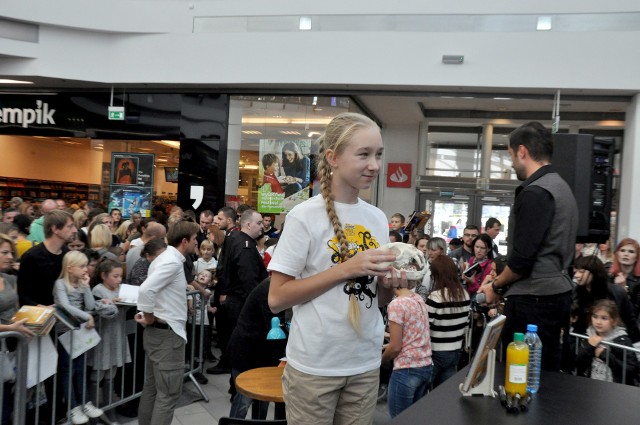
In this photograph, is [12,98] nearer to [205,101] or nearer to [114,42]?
[114,42]

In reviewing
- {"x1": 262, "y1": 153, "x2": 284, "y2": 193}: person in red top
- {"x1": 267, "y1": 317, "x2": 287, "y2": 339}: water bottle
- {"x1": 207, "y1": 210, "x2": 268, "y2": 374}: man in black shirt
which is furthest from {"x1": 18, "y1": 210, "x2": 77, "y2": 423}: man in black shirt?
{"x1": 262, "y1": 153, "x2": 284, "y2": 193}: person in red top

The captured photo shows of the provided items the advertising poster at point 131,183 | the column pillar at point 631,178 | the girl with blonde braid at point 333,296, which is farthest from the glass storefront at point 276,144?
the girl with blonde braid at point 333,296

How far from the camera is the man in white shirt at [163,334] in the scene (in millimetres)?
4516

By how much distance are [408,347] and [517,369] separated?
7.22 feet

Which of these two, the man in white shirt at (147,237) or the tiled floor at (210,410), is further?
the man in white shirt at (147,237)

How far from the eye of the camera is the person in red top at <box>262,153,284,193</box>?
13.8 m

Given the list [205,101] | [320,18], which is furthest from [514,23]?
[205,101]

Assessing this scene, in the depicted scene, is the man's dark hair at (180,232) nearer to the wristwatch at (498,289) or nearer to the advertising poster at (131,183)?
the wristwatch at (498,289)

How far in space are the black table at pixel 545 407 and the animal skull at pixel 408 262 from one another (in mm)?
491

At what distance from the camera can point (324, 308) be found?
1.95 m

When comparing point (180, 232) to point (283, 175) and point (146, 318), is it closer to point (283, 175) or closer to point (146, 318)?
point (146, 318)

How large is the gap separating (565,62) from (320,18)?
526 centimetres

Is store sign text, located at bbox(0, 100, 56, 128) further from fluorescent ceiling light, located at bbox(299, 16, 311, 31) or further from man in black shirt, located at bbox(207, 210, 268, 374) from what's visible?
man in black shirt, located at bbox(207, 210, 268, 374)

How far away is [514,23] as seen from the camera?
1173 centimetres
